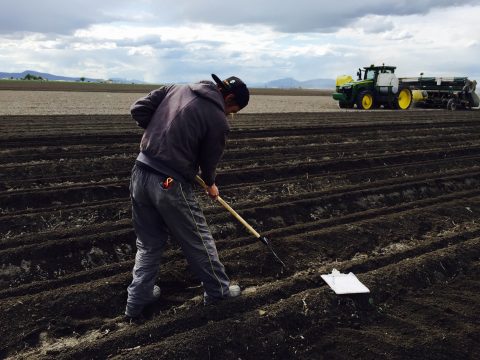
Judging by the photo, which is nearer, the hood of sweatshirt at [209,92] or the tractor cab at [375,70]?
the hood of sweatshirt at [209,92]

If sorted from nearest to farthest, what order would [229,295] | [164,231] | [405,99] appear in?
[164,231] < [229,295] < [405,99]

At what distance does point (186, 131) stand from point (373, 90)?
22.2 m

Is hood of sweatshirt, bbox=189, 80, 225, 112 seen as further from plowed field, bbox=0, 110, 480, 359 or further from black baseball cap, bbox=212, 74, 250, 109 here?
plowed field, bbox=0, 110, 480, 359

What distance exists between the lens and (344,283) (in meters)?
4.06

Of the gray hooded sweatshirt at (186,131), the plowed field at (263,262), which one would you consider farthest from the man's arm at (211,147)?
the plowed field at (263,262)

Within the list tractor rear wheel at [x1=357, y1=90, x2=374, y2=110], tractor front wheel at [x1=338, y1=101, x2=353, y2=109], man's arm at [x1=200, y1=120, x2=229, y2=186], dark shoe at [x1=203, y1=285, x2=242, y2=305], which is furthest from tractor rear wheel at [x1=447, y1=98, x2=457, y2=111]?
man's arm at [x1=200, y1=120, x2=229, y2=186]

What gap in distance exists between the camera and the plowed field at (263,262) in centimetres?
329

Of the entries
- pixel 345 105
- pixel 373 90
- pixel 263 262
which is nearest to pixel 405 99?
pixel 373 90

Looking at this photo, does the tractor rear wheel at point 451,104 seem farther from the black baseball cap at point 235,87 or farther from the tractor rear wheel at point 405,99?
the black baseball cap at point 235,87

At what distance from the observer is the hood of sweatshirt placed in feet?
10.7

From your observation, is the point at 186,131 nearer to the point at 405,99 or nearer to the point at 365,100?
the point at 365,100

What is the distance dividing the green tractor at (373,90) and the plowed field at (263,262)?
586 inches

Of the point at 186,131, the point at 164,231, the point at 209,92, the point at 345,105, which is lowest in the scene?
the point at 164,231

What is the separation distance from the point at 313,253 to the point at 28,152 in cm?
627
